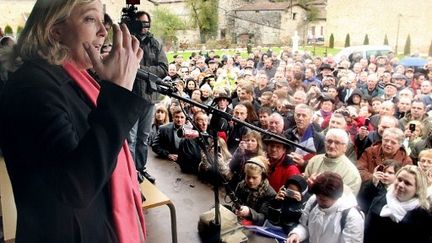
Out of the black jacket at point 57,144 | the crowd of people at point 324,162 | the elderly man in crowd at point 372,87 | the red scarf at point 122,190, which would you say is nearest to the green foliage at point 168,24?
the elderly man in crowd at point 372,87

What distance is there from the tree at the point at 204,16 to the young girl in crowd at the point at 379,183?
15138 mm

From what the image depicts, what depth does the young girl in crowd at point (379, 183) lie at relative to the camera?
2604 mm

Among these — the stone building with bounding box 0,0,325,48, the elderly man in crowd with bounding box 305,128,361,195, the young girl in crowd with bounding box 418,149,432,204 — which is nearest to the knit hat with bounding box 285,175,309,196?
the elderly man in crowd with bounding box 305,128,361,195

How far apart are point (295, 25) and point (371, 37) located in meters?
9.63

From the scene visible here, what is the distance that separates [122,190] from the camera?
793mm

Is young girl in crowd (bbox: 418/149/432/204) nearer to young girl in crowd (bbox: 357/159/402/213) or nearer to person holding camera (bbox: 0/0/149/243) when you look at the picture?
young girl in crowd (bbox: 357/159/402/213)

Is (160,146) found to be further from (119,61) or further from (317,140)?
(119,61)

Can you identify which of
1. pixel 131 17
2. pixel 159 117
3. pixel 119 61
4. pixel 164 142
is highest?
pixel 131 17

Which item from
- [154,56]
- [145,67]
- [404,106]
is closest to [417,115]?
[404,106]

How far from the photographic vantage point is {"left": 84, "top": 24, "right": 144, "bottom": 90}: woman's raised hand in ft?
2.21

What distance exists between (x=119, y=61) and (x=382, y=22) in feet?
65.1

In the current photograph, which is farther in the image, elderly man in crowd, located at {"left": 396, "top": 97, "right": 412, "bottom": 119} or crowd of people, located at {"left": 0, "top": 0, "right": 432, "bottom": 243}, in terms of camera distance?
elderly man in crowd, located at {"left": 396, "top": 97, "right": 412, "bottom": 119}

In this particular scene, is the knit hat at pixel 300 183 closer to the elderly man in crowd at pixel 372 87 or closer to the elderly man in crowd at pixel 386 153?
the elderly man in crowd at pixel 386 153

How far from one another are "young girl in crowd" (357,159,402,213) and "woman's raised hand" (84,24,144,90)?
2.26m
